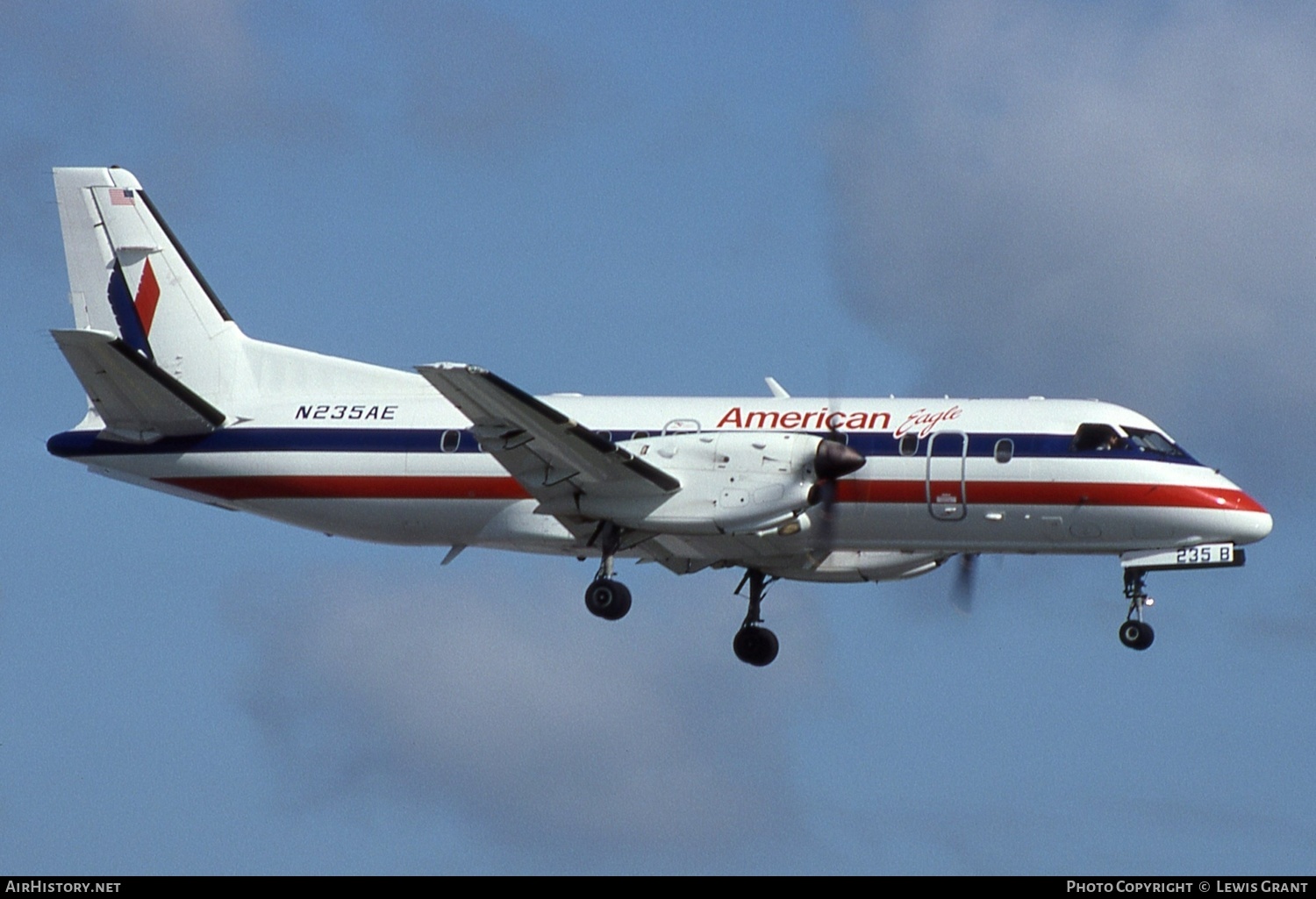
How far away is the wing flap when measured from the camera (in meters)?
30.4

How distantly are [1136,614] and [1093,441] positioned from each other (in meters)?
2.73

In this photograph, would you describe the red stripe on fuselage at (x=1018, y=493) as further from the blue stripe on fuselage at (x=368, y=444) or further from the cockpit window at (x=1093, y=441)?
the cockpit window at (x=1093, y=441)

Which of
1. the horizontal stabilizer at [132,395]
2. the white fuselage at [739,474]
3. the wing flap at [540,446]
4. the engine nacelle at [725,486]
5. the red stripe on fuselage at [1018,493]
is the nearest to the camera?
the wing flap at [540,446]

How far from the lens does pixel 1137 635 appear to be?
105 ft

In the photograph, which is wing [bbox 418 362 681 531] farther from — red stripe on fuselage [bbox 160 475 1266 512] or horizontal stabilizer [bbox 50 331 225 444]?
horizontal stabilizer [bbox 50 331 225 444]

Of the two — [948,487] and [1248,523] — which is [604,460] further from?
[1248,523]

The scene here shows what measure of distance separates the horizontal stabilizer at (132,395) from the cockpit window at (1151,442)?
15.2 m

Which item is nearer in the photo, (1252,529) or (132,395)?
(1252,529)

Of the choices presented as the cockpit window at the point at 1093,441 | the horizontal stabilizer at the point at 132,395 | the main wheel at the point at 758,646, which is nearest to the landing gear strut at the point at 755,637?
the main wheel at the point at 758,646

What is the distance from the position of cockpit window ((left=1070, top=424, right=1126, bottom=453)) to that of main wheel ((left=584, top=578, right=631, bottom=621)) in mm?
7270

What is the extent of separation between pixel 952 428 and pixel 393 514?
30.4 ft

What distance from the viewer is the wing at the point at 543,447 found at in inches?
1200

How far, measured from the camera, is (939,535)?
3247 centimetres

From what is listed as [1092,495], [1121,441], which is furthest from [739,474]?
[1121,441]
